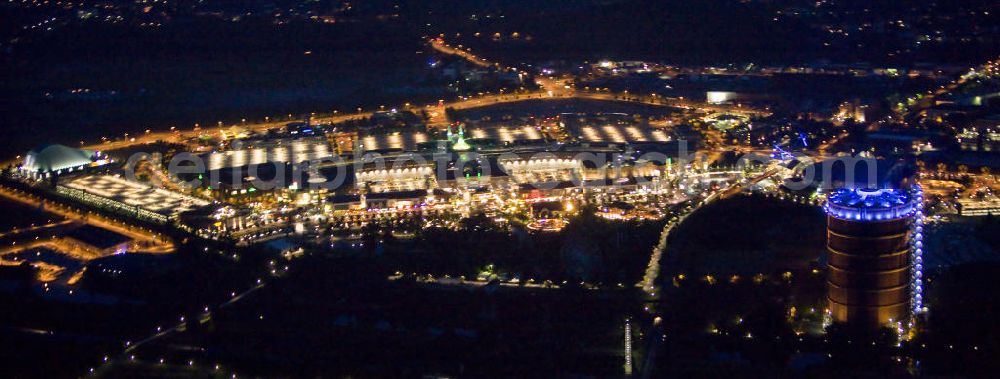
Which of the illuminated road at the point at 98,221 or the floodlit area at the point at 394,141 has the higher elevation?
the floodlit area at the point at 394,141

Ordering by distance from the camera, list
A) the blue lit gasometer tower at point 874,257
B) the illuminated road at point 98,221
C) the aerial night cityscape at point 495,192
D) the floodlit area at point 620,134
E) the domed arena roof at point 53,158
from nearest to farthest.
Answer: the blue lit gasometer tower at point 874,257 → the aerial night cityscape at point 495,192 → the illuminated road at point 98,221 → the domed arena roof at point 53,158 → the floodlit area at point 620,134

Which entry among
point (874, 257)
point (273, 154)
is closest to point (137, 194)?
point (273, 154)

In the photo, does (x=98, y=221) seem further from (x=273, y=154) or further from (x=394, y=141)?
(x=394, y=141)

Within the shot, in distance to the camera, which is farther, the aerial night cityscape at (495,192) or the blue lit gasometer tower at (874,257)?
the aerial night cityscape at (495,192)

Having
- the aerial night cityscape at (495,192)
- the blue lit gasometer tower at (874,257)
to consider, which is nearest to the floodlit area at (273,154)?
the aerial night cityscape at (495,192)

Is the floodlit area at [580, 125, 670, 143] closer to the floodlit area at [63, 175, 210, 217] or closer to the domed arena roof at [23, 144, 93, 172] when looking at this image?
the floodlit area at [63, 175, 210, 217]

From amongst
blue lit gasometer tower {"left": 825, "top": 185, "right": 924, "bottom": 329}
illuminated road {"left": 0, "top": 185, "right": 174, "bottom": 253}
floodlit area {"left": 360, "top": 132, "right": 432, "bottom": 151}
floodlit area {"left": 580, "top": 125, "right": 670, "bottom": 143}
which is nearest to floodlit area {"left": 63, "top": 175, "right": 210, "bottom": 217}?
illuminated road {"left": 0, "top": 185, "right": 174, "bottom": 253}

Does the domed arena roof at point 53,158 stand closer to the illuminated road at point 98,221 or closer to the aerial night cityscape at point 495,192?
the aerial night cityscape at point 495,192

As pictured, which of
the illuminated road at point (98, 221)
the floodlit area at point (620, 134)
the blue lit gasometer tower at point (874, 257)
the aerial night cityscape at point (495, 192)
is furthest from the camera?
the floodlit area at point (620, 134)
